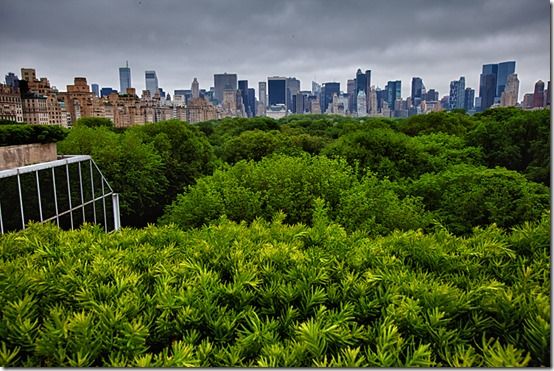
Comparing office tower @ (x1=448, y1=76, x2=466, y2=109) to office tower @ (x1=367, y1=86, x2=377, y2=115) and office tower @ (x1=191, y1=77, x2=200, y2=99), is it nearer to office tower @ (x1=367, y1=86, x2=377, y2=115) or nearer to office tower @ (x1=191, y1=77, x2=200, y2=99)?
office tower @ (x1=367, y1=86, x2=377, y2=115)

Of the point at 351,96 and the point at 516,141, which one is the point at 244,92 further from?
the point at 516,141

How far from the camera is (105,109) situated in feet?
75.1

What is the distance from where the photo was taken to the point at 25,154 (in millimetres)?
6793

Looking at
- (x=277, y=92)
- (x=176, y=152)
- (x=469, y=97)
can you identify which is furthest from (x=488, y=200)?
(x=176, y=152)

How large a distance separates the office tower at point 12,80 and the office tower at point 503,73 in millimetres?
8394

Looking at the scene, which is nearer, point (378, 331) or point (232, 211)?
point (378, 331)

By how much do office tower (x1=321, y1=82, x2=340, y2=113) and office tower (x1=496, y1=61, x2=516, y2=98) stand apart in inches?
260

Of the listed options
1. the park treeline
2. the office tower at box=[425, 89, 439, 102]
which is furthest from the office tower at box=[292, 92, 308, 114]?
the office tower at box=[425, 89, 439, 102]

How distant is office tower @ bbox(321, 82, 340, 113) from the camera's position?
17897 millimetres

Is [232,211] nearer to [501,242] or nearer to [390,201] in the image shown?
[390,201]

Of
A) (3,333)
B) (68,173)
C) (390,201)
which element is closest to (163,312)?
(3,333)

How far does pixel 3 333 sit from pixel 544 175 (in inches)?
597

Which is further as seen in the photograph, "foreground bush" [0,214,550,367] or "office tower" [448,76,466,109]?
"office tower" [448,76,466,109]

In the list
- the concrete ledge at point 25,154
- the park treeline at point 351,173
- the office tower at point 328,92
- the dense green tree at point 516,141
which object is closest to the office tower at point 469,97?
the park treeline at point 351,173
